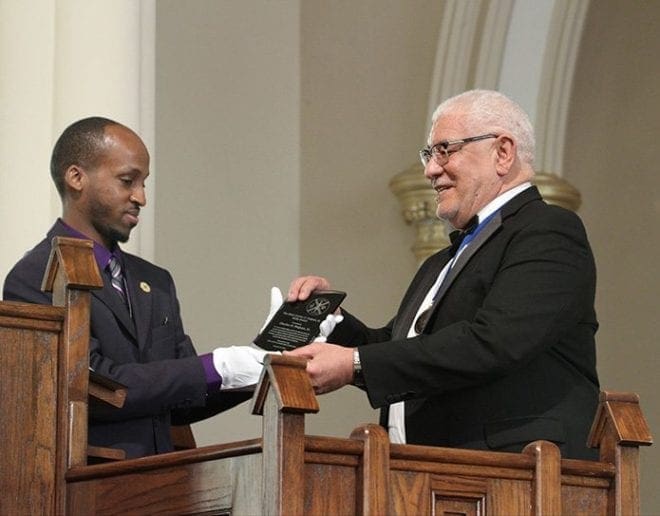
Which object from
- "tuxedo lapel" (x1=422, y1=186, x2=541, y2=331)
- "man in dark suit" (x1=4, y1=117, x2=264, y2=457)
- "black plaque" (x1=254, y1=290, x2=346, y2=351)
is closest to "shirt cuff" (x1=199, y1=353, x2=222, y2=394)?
"man in dark suit" (x1=4, y1=117, x2=264, y2=457)

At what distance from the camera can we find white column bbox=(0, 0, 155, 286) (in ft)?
20.4

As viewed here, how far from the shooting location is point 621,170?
9.38 meters

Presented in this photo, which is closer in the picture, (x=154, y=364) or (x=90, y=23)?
(x=154, y=364)

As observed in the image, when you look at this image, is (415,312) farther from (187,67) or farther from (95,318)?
(187,67)

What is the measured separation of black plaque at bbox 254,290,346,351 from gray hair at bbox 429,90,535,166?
2.05 feet

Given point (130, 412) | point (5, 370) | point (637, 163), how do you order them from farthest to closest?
point (637, 163)
point (130, 412)
point (5, 370)

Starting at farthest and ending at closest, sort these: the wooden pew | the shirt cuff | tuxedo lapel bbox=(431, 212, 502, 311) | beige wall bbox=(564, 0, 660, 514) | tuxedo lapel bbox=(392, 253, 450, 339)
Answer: beige wall bbox=(564, 0, 660, 514)
tuxedo lapel bbox=(392, 253, 450, 339)
the shirt cuff
tuxedo lapel bbox=(431, 212, 502, 311)
the wooden pew

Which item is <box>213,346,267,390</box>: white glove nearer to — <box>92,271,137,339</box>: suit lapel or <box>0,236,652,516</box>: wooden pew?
<box>92,271,137,339</box>: suit lapel

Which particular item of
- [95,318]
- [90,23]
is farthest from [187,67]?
[95,318]

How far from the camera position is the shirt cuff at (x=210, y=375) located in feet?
14.9

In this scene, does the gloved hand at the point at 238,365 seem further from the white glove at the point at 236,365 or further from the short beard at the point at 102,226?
the short beard at the point at 102,226

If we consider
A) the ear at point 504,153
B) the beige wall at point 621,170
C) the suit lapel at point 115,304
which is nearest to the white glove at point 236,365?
the suit lapel at point 115,304

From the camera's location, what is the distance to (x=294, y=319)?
4520mm

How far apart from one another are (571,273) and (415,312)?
0.57 meters
